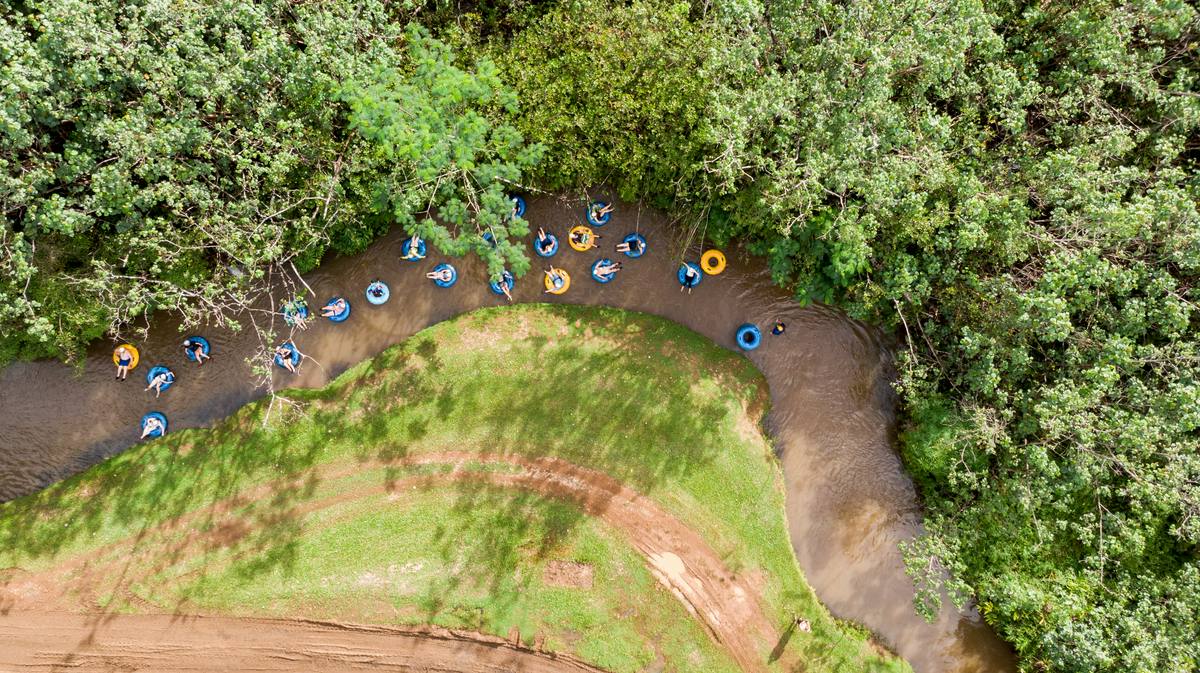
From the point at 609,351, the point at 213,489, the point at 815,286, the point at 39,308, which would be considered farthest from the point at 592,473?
the point at 39,308

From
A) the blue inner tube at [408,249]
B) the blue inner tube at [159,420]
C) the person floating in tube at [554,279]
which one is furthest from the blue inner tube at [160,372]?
the person floating in tube at [554,279]

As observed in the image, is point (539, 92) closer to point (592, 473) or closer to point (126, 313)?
point (592, 473)

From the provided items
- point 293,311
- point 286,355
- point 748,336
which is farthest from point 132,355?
point 748,336

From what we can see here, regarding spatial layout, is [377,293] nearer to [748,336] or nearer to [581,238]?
[581,238]

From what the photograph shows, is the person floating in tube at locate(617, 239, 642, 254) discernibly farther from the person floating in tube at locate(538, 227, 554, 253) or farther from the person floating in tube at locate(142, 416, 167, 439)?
the person floating in tube at locate(142, 416, 167, 439)

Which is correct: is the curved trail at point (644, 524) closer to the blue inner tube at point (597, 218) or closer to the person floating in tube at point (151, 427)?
the person floating in tube at point (151, 427)

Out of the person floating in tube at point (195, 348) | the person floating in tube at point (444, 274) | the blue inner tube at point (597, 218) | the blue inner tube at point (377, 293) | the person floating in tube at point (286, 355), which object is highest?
the blue inner tube at point (597, 218)
